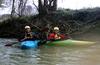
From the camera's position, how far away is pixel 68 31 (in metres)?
24.3

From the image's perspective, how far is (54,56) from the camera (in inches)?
597

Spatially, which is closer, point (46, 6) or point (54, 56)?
point (54, 56)

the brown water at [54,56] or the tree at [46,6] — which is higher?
the tree at [46,6]

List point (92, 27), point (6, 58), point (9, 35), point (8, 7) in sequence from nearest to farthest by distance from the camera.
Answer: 1. point (6, 58)
2. point (92, 27)
3. point (9, 35)
4. point (8, 7)

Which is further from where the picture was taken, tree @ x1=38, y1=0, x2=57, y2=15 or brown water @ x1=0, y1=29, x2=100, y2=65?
tree @ x1=38, y1=0, x2=57, y2=15

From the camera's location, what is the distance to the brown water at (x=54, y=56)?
1335 cm

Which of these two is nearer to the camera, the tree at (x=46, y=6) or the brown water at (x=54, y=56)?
the brown water at (x=54, y=56)

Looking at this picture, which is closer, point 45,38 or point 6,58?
point 6,58

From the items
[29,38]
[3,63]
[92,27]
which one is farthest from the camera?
[92,27]

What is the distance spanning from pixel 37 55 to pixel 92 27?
31.2 feet

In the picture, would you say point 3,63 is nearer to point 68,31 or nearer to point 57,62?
point 57,62

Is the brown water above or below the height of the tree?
below

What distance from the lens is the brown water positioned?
13.4 metres

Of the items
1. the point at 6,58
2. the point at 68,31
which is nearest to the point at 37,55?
the point at 6,58
